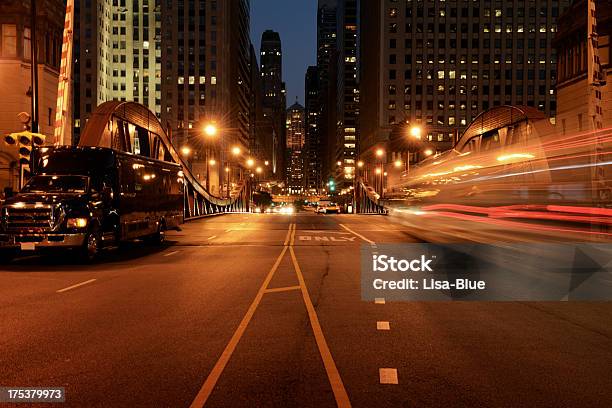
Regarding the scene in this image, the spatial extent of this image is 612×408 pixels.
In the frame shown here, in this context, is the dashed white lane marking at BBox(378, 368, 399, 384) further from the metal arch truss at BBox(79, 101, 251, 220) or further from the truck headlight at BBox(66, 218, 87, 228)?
the metal arch truss at BBox(79, 101, 251, 220)

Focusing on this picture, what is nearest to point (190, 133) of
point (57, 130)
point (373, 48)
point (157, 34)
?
point (157, 34)

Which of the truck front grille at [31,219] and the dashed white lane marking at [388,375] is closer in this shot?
the dashed white lane marking at [388,375]

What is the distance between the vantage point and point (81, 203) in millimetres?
16766

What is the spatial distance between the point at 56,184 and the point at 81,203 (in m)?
1.41

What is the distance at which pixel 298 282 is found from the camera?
1311 cm

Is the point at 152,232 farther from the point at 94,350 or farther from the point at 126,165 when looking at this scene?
the point at 94,350

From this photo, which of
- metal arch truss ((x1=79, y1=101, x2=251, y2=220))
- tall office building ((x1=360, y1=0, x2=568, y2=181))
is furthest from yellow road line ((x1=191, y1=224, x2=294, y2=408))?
tall office building ((x1=360, y1=0, x2=568, y2=181))

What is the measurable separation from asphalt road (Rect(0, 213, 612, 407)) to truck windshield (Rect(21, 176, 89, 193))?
4188 mm

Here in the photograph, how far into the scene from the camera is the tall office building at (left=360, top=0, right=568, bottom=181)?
427 feet

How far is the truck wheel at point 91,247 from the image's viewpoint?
55.1ft

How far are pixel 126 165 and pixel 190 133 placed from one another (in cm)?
12345

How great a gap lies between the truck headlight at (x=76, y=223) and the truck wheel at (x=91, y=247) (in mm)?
338

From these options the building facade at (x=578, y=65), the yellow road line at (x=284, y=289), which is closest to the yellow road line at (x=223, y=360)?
the yellow road line at (x=284, y=289)

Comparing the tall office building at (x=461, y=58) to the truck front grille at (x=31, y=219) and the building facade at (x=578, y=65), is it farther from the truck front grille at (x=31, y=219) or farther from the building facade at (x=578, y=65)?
the truck front grille at (x=31, y=219)
